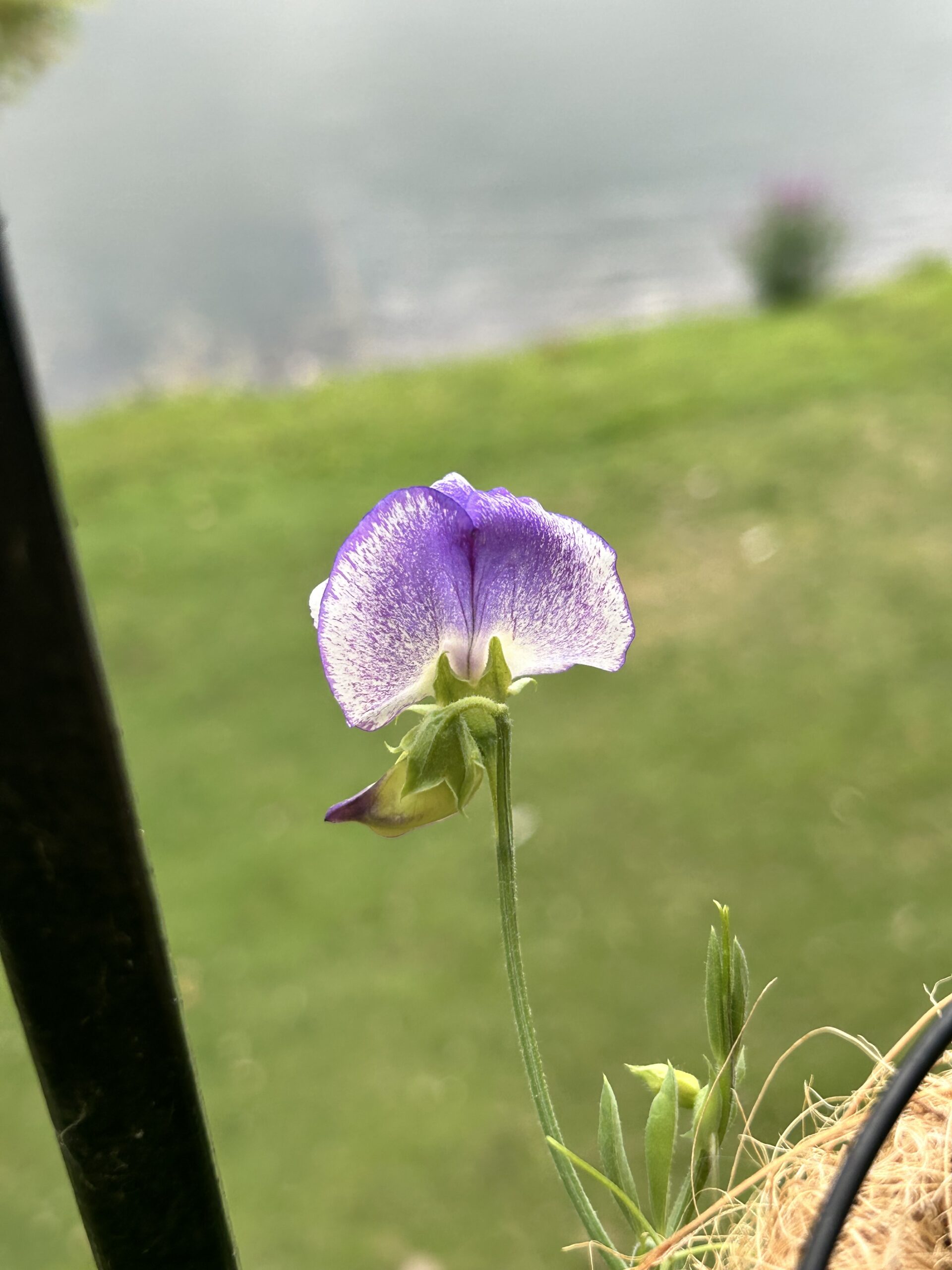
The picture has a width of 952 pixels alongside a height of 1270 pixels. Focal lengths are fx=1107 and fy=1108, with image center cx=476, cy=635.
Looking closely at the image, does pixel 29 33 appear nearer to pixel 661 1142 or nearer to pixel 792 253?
pixel 792 253

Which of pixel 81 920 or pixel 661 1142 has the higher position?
pixel 81 920

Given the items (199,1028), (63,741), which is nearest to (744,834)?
(199,1028)

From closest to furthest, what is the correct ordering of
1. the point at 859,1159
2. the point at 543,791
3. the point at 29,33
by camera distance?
1. the point at 859,1159
2. the point at 543,791
3. the point at 29,33

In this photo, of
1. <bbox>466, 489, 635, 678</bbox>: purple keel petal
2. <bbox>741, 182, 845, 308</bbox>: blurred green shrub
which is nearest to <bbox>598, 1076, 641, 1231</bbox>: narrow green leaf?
<bbox>466, 489, 635, 678</bbox>: purple keel petal

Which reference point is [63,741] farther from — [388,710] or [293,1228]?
[293,1228]

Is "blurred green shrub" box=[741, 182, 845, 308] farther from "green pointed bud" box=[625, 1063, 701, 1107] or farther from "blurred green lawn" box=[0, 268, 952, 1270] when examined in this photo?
"green pointed bud" box=[625, 1063, 701, 1107]

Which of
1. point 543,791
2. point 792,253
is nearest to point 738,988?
point 543,791

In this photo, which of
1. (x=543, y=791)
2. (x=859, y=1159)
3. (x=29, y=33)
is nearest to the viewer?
(x=859, y=1159)
